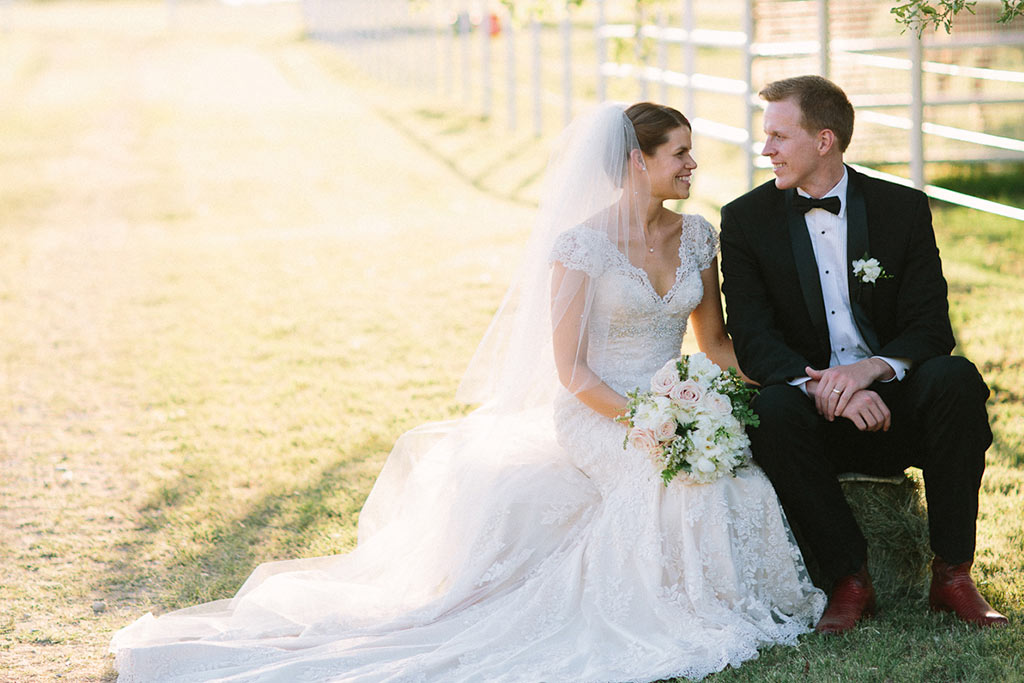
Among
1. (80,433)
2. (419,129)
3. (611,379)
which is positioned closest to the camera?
(611,379)

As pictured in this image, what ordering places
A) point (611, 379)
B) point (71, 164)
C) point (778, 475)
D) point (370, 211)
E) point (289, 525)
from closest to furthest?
point (778, 475)
point (611, 379)
point (289, 525)
point (370, 211)
point (71, 164)

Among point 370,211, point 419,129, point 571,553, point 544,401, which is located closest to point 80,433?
point 544,401

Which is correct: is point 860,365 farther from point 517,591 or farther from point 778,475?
point 517,591

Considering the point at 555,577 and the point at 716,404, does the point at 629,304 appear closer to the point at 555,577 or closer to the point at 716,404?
the point at 716,404

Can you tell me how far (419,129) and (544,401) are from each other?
1615 cm

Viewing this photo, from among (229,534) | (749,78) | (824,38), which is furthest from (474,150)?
(229,534)

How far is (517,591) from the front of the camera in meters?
3.66

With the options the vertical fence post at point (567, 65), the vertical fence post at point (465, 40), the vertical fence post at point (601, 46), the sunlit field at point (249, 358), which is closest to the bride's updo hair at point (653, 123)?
the sunlit field at point (249, 358)

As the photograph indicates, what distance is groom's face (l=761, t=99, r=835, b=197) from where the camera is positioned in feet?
12.8

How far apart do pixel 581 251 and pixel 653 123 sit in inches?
19.5

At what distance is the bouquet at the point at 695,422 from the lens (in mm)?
3414

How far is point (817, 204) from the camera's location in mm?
3875

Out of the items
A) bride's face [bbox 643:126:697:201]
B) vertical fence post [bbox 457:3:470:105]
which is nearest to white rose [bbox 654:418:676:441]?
bride's face [bbox 643:126:697:201]

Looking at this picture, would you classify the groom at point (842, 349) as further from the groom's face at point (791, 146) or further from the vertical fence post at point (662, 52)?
the vertical fence post at point (662, 52)
